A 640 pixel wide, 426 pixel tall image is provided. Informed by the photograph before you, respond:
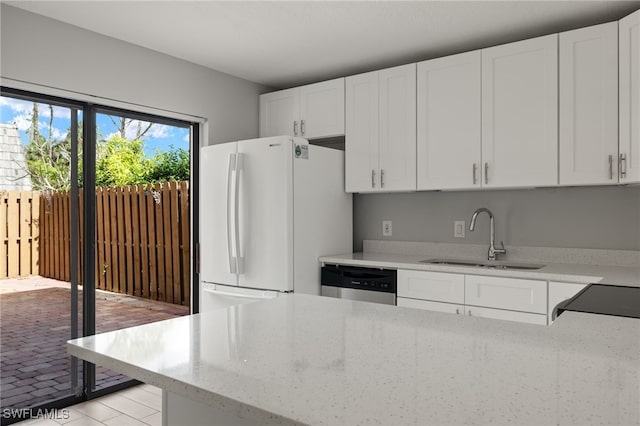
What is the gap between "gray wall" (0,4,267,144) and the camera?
2.61m

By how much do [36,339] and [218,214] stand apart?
4.55 feet

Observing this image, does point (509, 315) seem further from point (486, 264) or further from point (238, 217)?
point (238, 217)

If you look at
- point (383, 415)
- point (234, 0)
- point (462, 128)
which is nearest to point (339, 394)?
point (383, 415)

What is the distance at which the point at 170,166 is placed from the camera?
11.9 ft

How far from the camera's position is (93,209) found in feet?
10.2

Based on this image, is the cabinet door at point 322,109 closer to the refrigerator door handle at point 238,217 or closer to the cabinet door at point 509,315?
the refrigerator door handle at point 238,217

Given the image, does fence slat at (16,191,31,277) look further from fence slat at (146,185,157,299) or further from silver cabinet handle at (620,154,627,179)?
silver cabinet handle at (620,154,627,179)

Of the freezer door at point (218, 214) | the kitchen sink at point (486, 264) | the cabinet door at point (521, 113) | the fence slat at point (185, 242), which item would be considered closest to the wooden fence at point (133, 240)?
the fence slat at point (185, 242)

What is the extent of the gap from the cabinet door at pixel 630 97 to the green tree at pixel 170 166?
2.97m

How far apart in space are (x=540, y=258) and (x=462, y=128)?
998 millimetres

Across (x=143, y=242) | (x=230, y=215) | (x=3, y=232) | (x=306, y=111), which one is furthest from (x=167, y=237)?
(x=306, y=111)

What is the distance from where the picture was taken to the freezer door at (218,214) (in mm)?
3293

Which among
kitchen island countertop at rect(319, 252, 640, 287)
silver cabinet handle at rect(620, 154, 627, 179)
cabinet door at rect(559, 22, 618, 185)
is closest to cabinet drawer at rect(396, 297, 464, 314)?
kitchen island countertop at rect(319, 252, 640, 287)

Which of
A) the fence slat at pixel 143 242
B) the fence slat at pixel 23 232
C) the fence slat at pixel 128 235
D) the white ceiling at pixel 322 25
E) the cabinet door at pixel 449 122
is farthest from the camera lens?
the fence slat at pixel 143 242
